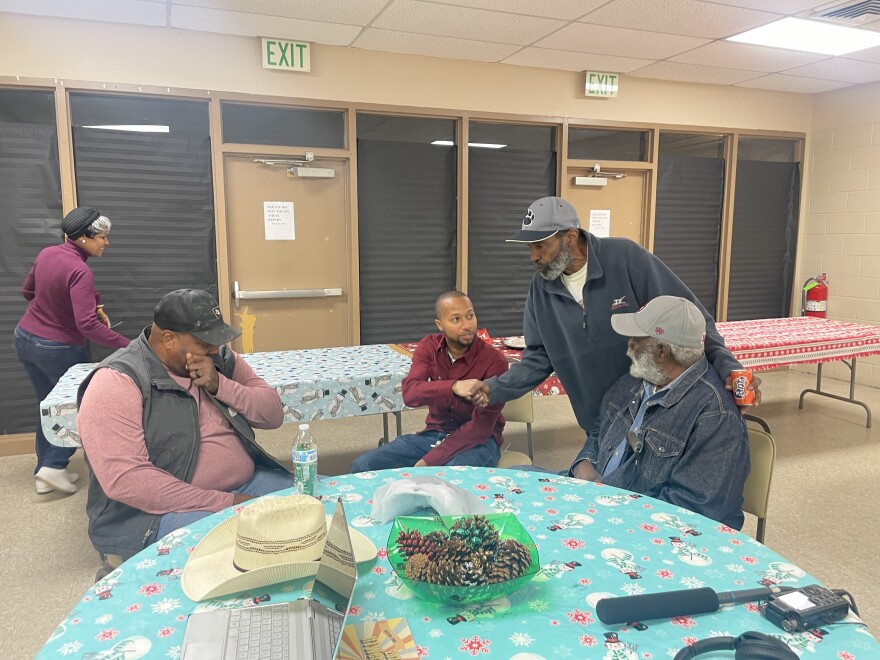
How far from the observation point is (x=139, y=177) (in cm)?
416

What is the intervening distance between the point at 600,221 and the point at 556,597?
4.78m

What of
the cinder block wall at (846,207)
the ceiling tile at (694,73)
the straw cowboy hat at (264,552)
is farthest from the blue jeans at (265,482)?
the cinder block wall at (846,207)

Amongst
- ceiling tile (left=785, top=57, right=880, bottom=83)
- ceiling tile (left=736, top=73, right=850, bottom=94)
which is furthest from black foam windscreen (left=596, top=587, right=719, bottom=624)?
ceiling tile (left=736, top=73, right=850, bottom=94)

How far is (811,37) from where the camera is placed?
4.25 m

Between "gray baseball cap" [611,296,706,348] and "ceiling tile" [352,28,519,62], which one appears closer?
"gray baseball cap" [611,296,706,348]

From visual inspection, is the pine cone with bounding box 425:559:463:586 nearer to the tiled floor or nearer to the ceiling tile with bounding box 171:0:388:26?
the tiled floor

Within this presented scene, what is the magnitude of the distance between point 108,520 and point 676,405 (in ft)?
5.73

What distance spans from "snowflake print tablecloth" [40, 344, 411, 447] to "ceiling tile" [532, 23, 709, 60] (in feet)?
8.43

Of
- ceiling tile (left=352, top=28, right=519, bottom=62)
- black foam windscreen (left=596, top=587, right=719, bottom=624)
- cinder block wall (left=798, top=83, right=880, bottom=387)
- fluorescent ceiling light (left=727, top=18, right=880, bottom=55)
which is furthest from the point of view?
cinder block wall (left=798, top=83, right=880, bottom=387)

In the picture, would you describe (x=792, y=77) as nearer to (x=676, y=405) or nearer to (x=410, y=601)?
(x=676, y=405)

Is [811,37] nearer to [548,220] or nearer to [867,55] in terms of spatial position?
[867,55]

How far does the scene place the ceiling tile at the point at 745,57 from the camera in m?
4.45

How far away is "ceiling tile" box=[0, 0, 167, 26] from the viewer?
3.53 metres

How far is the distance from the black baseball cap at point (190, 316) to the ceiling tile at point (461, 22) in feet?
8.17
